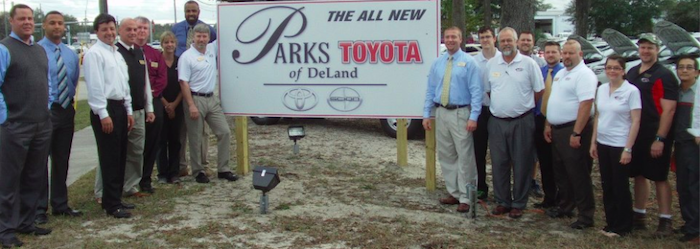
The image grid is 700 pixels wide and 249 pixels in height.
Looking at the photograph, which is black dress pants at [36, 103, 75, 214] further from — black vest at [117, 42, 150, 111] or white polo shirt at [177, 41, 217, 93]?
white polo shirt at [177, 41, 217, 93]

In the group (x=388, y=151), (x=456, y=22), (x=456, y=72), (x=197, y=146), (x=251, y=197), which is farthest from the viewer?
(x=456, y=22)

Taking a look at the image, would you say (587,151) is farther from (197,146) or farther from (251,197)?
(197,146)

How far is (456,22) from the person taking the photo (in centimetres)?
1438

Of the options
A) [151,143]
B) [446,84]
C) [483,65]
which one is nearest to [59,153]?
[151,143]

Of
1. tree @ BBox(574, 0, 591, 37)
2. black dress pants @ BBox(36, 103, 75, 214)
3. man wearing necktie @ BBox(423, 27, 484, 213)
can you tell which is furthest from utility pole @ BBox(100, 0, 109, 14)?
tree @ BBox(574, 0, 591, 37)

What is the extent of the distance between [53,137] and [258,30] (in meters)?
2.48

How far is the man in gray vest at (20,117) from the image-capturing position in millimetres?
4801

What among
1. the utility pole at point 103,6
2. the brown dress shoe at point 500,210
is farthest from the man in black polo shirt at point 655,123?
the utility pole at point 103,6

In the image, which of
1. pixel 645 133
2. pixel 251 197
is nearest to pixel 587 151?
pixel 645 133

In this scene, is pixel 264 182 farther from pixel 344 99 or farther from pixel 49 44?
pixel 49 44

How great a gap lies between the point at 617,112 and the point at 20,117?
4.32m

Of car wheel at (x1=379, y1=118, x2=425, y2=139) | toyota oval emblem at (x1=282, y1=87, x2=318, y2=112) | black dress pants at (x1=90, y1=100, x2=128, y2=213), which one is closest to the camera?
black dress pants at (x1=90, y1=100, x2=128, y2=213)

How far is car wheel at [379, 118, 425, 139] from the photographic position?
31.7 ft

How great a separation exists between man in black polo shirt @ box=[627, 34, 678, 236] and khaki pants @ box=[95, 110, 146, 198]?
422 centimetres
